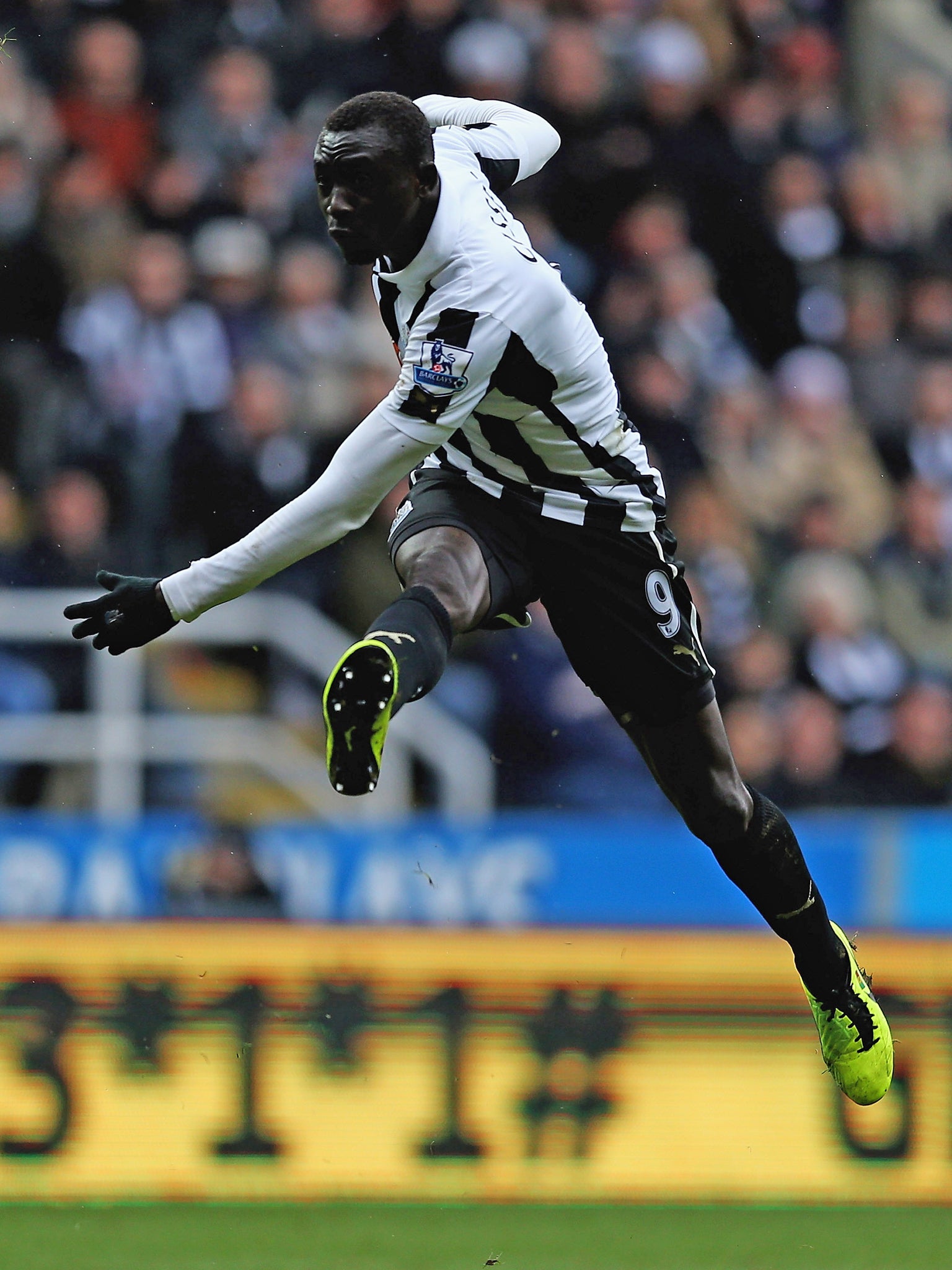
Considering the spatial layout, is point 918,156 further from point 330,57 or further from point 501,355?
point 501,355

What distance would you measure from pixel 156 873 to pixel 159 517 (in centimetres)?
141

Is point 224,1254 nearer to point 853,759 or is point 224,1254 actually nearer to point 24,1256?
point 24,1256

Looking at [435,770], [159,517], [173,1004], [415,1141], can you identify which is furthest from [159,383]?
[415,1141]

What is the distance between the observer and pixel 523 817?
7.64 meters

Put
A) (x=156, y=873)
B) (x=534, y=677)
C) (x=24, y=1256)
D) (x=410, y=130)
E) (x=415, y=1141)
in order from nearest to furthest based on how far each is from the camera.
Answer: (x=410, y=130) → (x=24, y=1256) → (x=415, y=1141) → (x=156, y=873) → (x=534, y=677)

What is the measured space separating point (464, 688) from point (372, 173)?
4.04 metres

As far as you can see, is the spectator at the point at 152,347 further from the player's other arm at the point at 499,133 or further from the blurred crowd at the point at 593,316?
the player's other arm at the point at 499,133

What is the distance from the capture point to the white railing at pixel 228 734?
767 centimetres

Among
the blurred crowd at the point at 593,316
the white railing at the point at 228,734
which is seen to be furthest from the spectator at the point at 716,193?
the white railing at the point at 228,734

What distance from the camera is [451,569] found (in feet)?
15.1

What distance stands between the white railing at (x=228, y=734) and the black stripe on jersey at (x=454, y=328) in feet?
11.9

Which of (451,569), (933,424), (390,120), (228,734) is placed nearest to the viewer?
(390,120)

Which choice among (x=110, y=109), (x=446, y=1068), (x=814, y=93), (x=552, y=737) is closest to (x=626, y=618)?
(x=446, y=1068)

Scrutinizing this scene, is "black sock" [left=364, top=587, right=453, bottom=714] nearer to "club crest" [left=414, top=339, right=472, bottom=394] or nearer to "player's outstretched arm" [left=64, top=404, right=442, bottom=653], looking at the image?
"player's outstretched arm" [left=64, top=404, right=442, bottom=653]
